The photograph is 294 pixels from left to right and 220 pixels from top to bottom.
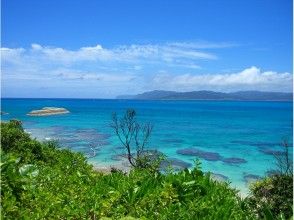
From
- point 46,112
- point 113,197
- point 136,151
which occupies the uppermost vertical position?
point 113,197

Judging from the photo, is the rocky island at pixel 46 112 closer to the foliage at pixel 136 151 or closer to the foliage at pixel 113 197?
the foliage at pixel 136 151

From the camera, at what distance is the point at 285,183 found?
1834 cm

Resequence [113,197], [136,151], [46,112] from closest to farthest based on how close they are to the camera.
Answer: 1. [113,197]
2. [136,151]
3. [46,112]

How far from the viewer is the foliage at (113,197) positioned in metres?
4.31

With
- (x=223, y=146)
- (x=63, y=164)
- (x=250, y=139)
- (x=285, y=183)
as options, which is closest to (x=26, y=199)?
(x=63, y=164)

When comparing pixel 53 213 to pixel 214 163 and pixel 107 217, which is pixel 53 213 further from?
pixel 214 163

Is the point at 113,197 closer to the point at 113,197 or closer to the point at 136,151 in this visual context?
the point at 113,197

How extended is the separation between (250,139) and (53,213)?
8091cm

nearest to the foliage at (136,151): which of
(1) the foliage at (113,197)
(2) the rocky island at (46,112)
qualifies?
(1) the foliage at (113,197)

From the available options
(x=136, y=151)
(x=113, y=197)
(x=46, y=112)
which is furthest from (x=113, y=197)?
(x=46, y=112)

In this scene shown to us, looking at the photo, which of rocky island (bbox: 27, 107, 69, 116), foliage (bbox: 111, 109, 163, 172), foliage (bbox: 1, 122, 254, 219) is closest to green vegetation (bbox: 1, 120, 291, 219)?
foliage (bbox: 1, 122, 254, 219)

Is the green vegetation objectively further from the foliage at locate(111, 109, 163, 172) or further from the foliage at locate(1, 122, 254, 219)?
the foliage at locate(111, 109, 163, 172)

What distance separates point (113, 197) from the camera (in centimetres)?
470

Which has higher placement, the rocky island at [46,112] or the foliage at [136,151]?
the foliage at [136,151]
